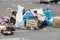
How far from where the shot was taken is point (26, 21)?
34.3 feet

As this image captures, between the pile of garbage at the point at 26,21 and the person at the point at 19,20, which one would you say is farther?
the person at the point at 19,20

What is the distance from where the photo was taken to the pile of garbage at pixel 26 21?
33.5ft

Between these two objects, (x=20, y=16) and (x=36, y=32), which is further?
(x=20, y=16)

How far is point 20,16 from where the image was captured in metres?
10.7

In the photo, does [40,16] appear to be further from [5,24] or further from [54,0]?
[54,0]

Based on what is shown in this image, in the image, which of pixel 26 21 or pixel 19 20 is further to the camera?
pixel 19 20

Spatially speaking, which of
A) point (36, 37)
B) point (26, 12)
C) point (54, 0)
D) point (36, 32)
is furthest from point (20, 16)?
point (54, 0)

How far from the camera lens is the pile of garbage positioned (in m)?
10.2

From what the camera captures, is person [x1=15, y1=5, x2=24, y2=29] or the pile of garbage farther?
person [x1=15, y1=5, x2=24, y2=29]

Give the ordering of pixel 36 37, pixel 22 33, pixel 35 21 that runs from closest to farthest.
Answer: pixel 36 37, pixel 22 33, pixel 35 21

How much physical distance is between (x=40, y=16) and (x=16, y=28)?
101 cm

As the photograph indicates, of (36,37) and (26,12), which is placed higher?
(26,12)

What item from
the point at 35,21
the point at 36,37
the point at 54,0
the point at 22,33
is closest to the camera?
the point at 36,37

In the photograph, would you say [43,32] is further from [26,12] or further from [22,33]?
[26,12]
